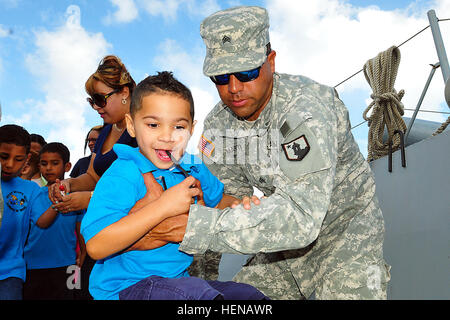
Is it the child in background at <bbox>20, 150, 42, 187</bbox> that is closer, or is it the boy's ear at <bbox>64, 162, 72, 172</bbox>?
the boy's ear at <bbox>64, 162, 72, 172</bbox>

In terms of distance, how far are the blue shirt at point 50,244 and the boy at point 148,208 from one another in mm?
2256

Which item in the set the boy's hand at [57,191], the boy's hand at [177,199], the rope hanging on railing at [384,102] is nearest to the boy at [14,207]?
the boy's hand at [57,191]

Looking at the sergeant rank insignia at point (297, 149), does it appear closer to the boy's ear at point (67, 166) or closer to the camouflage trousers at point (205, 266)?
the camouflage trousers at point (205, 266)

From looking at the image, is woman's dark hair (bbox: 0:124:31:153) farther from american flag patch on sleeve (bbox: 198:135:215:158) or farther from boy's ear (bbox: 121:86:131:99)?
american flag patch on sleeve (bbox: 198:135:215:158)

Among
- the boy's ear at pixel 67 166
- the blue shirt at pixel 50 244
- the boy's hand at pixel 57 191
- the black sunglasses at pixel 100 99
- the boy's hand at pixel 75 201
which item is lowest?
the blue shirt at pixel 50 244

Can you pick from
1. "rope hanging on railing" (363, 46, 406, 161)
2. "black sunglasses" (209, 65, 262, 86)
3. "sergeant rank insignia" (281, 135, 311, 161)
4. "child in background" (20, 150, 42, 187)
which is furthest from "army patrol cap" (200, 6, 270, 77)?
"child in background" (20, 150, 42, 187)

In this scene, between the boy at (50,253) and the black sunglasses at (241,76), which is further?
the boy at (50,253)

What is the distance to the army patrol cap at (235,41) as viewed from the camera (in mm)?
1920

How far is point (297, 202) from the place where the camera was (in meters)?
1.62

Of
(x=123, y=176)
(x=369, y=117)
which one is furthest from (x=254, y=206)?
(x=369, y=117)

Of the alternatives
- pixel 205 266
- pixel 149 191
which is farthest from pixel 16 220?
pixel 149 191

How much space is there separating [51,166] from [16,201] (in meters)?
0.97

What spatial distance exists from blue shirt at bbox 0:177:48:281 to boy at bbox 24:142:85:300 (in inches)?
4.9

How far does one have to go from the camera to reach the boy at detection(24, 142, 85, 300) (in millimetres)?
3463
